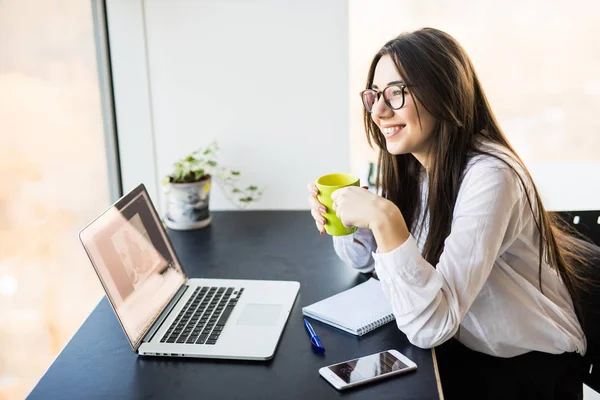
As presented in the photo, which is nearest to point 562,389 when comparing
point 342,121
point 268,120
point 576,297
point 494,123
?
point 576,297

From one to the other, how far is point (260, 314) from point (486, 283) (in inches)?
18.4

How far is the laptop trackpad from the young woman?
0.74ft

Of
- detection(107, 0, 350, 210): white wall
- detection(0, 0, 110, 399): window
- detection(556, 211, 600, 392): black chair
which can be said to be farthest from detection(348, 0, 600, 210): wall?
detection(0, 0, 110, 399): window

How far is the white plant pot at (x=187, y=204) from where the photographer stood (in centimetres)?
186

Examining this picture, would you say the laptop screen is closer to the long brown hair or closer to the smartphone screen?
the smartphone screen

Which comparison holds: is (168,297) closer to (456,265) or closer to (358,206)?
(358,206)

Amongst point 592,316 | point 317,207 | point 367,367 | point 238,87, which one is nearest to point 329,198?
point 317,207

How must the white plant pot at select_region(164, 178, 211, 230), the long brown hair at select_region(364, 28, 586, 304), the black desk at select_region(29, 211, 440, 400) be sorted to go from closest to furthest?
the black desk at select_region(29, 211, 440, 400), the long brown hair at select_region(364, 28, 586, 304), the white plant pot at select_region(164, 178, 211, 230)

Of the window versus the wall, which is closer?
the window

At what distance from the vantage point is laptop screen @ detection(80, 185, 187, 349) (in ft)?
3.75

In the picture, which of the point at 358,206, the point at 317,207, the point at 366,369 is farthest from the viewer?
the point at 317,207

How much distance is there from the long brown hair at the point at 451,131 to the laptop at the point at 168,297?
39cm

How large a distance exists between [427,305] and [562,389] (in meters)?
0.41

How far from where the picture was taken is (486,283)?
1257mm
